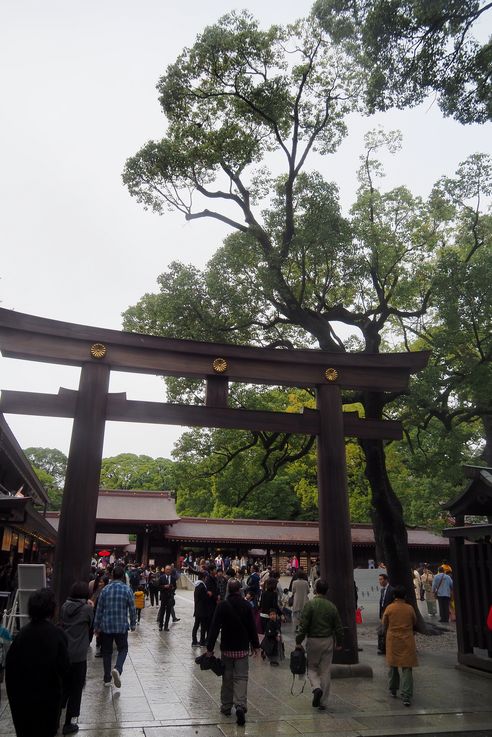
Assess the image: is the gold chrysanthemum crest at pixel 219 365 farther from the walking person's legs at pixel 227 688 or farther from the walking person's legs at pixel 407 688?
the walking person's legs at pixel 407 688

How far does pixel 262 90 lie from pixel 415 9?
705cm

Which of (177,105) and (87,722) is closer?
(87,722)

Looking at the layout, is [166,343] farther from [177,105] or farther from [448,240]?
[448,240]

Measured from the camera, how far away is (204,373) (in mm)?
10484

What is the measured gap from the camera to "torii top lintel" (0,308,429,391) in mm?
9477

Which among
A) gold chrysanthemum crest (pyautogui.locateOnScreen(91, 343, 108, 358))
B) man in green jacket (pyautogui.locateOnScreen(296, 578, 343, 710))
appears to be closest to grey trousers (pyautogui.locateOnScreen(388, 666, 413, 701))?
man in green jacket (pyautogui.locateOnScreen(296, 578, 343, 710))

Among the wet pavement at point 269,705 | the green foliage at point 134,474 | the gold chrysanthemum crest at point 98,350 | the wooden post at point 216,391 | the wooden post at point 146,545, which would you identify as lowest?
the wet pavement at point 269,705

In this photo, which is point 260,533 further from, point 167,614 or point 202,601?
point 202,601

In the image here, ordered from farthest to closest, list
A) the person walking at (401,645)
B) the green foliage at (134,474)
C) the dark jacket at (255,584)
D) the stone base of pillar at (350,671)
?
1. the green foliage at (134,474)
2. the dark jacket at (255,584)
3. the stone base of pillar at (350,671)
4. the person walking at (401,645)

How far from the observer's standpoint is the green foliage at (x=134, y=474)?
61603mm

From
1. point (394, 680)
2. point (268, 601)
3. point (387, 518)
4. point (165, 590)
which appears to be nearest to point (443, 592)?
point (387, 518)

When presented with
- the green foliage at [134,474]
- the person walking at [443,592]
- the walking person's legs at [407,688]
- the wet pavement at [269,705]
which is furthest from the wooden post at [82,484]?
the green foliage at [134,474]

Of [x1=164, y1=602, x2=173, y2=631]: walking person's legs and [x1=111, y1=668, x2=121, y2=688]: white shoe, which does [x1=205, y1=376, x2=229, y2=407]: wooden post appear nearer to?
[x1=111, y1=668, x2=121, y2=688]: white shoe

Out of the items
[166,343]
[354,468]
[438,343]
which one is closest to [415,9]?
[166,343]
